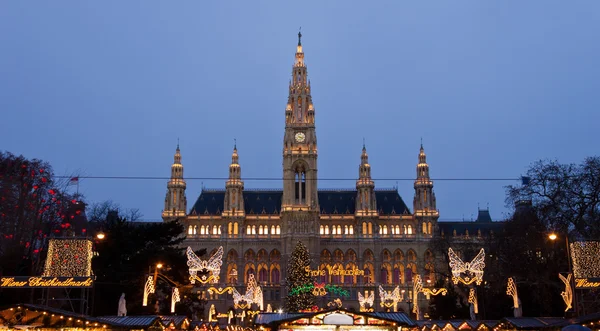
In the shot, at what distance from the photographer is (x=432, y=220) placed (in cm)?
10562

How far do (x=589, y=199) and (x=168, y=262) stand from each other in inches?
1279

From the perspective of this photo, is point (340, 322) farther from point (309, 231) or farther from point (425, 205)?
point (425, 205)

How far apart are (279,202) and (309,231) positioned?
37.3ft

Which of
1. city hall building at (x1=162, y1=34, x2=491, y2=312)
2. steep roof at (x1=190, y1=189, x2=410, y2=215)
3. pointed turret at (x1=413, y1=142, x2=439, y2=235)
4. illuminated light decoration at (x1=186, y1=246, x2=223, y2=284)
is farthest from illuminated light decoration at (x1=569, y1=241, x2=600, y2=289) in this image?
steep roof at (x1=190, y1=189, x2=410, y2=215)

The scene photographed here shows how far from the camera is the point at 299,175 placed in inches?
4158

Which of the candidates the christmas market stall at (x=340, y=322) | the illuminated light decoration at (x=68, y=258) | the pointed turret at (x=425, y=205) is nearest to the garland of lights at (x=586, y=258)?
the christmas market stall at (x=340, y=322)

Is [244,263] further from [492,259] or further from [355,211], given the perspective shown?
[492,259]

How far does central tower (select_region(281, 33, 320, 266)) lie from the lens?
335ft

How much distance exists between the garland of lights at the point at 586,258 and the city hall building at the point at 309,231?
67.1m

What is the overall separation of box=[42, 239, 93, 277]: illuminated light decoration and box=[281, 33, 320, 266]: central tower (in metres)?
67.2

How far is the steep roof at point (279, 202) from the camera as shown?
109 meters

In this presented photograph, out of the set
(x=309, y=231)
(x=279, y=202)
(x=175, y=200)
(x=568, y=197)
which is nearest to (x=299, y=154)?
(x=279, y=202)

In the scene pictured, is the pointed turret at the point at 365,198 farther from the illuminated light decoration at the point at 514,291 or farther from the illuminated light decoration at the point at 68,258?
the illuminated light decoration at the point at 68,258

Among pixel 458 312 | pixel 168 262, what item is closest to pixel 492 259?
pixel 458 312
